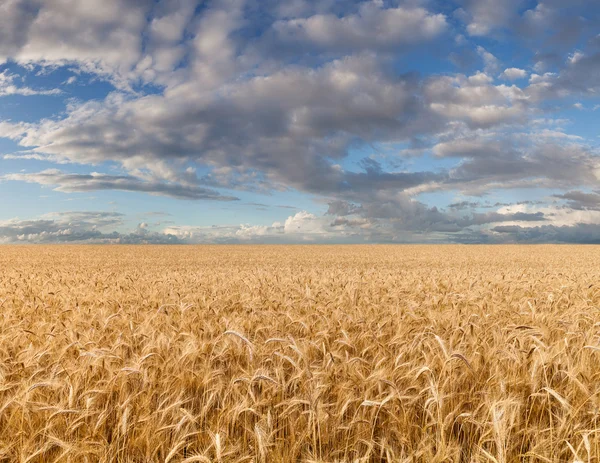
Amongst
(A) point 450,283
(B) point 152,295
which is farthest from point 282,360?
(A) point 450,283

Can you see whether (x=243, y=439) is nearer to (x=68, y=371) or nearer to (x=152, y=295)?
(x=68, y=371)

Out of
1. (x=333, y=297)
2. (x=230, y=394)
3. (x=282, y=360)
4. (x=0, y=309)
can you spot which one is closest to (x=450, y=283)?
(x=333, y=297)

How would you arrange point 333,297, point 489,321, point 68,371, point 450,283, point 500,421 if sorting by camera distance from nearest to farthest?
point 500,421 → point 68,371 → point 489,321 → point 333,297 → point 450,283

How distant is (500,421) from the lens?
215cm

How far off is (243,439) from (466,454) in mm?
1401

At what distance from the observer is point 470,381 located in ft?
10.8

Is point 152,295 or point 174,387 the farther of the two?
point 152,295

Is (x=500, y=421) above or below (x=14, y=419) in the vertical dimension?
above

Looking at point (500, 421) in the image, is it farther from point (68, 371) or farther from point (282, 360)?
point (68, 371)

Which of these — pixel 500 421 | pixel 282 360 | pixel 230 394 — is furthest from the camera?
pixel 282 360

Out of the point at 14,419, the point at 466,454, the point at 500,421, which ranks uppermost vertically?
the point at 500,421

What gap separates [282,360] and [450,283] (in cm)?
783

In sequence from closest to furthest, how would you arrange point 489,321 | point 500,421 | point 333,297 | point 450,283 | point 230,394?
point 500,421 < point 230,394 < point 489,321 < point 333,297 < point 450,283

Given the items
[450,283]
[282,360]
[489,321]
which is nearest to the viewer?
[282,360]
